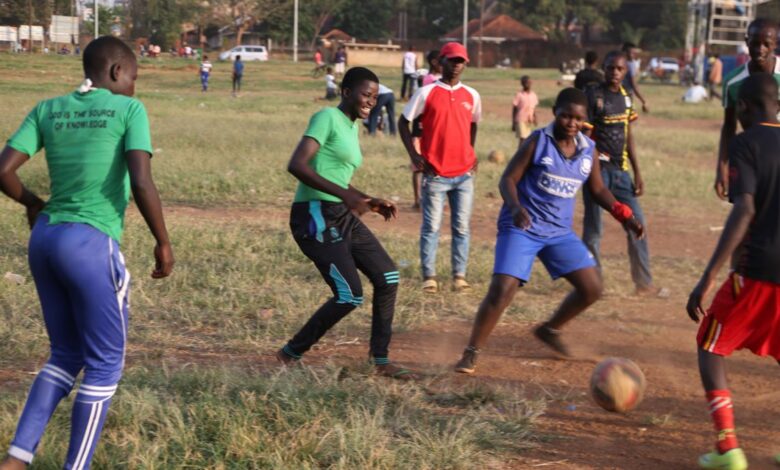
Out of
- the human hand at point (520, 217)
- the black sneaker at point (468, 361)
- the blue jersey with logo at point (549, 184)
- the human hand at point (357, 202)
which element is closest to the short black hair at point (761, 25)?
the blue jersey with logo at point (549, 184)

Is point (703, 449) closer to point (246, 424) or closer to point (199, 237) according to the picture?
point (246, 424)

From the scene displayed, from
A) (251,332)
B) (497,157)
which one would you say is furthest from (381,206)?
(497,157)

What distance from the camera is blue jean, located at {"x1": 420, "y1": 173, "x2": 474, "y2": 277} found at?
827 centimetres

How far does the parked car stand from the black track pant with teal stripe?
23.2m

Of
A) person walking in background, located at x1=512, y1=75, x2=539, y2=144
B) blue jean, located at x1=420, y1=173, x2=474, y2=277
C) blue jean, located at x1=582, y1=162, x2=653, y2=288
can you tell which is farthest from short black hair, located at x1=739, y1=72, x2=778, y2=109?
person walking in background, located at x1=512, y1=75, x2=539, y2=144

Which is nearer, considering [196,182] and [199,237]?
[199,237]

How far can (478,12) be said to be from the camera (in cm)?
8938

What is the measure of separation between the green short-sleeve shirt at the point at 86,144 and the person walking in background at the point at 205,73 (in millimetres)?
18279

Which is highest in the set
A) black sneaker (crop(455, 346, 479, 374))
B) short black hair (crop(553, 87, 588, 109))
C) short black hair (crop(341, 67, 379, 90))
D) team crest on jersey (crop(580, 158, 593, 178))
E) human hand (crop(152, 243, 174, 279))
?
short black hair (crop(341, 67, 379, 90))

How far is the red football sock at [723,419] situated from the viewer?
4.47 meters

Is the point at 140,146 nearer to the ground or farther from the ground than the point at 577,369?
farther from the ground

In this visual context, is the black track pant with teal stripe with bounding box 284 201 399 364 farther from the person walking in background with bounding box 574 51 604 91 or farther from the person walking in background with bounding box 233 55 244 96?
the person walking in background with bounding box 233 55 244 96

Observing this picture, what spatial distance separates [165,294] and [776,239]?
4.61m

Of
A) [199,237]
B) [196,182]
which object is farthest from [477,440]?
[196,182]
